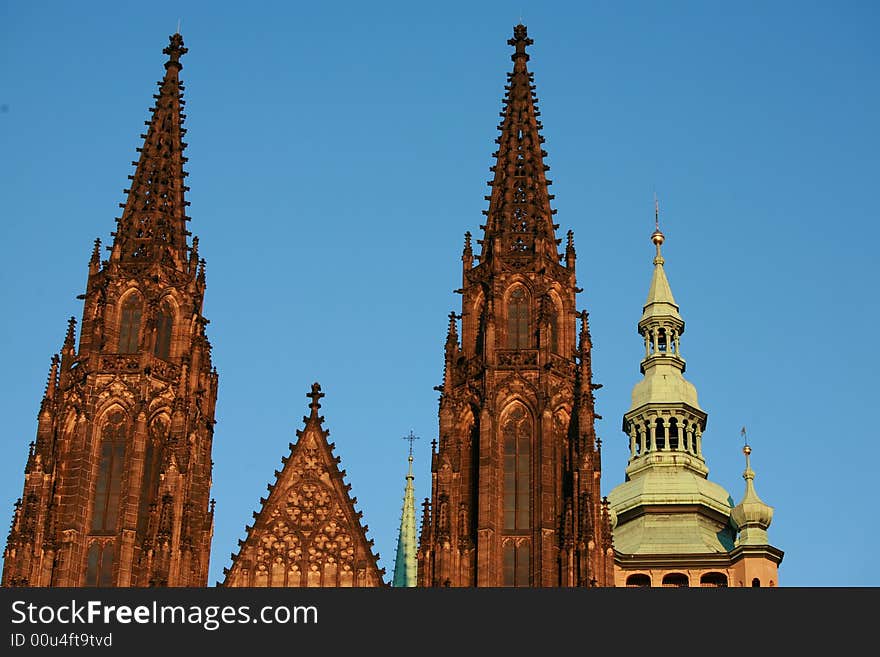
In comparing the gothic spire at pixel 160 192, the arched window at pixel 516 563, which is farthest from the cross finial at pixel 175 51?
the arched window at pixel 516 563

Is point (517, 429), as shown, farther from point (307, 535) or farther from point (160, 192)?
point (160, 192)

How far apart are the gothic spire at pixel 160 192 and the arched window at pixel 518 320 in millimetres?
10849

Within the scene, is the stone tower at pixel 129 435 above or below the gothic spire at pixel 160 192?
below

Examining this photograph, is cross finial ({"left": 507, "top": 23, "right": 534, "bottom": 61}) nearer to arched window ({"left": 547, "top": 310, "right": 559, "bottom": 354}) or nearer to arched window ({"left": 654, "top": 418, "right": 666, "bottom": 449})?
arched window ({"left": 547, "top": 310, "right": 559, "bottom": 354})

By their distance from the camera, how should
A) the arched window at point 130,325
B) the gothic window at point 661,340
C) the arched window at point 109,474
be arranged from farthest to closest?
1. the gothic window at point 661,340
2. the arched window at point 130,325
3. the arched window at point 109,474

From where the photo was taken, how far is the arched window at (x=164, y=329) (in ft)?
191

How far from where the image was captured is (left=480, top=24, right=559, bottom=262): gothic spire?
59.8 metres

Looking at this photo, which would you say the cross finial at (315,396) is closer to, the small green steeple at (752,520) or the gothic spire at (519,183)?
the gothic spire at (519,183)

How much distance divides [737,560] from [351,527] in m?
29.4

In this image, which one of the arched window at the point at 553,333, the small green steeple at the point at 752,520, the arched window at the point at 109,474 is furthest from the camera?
the small green steeple at the point at 752,520

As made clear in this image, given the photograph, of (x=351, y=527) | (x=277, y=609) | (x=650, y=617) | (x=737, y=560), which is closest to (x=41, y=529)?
(x=351, y=527)

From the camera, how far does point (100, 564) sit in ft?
179

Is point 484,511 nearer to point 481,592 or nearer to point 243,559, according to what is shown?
point 243,559

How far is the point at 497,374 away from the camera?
56.4 m
